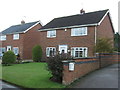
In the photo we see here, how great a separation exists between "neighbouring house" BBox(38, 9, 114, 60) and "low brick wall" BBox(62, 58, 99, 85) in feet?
23.3

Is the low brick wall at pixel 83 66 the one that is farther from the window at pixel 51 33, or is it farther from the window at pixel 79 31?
the window at pixel 51 33

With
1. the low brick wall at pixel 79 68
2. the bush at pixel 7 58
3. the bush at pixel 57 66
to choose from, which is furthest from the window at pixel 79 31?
the bush at pixel 57 66

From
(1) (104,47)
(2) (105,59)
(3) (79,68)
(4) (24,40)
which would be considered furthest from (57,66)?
(4) (24,40)

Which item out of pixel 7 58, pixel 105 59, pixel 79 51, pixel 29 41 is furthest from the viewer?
pixel 29 41

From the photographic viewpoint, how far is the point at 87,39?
2062 cm

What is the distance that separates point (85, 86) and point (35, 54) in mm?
17570

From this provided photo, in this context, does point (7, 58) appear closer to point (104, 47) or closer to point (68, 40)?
point (68, 40)

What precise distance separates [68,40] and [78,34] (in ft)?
6.56

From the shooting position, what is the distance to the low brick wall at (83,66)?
8344mm

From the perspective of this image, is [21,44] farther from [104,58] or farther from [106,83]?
[106,83]

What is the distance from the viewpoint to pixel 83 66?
33.9 feet

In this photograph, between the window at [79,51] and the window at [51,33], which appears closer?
the window at [79,51]

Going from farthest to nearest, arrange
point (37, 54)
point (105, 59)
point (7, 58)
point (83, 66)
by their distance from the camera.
Answer: 1. point (37, 54)
2. point (7, 58)
3. point (105, 59)
4. point (83, 66)

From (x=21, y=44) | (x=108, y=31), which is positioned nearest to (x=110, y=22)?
(x=108, y=31)
